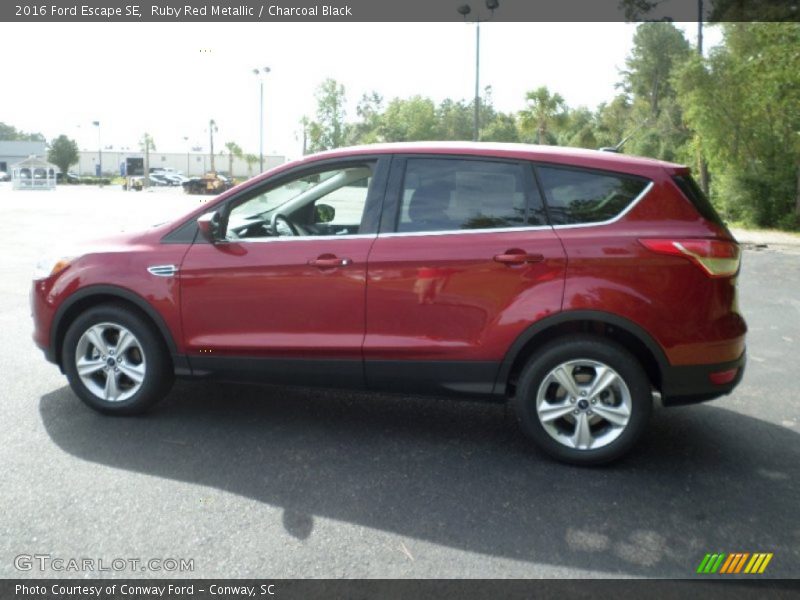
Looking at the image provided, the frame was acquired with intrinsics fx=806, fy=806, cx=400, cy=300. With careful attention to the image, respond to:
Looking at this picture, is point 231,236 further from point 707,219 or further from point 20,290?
point 20,290

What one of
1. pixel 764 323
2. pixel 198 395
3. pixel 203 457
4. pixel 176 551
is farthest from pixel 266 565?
pixel 764 323

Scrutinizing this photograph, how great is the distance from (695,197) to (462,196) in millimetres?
1318

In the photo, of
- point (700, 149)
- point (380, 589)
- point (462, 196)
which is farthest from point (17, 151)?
point (380, 589)

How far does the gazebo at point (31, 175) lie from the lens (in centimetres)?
6594

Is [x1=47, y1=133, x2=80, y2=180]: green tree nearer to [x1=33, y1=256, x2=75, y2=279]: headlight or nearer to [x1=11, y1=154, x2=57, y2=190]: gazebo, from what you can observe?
[x1=11, y1=154, x2=57, y2=190]: gazebo

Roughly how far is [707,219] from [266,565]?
9.78 feet

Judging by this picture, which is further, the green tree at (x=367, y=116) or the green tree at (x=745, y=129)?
the green tree at (x=367, y=116)

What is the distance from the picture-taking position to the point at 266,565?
337 centimetres

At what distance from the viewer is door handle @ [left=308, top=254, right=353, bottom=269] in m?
4.76

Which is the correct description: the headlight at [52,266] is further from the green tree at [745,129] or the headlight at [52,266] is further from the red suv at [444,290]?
the green tree at [745,129]

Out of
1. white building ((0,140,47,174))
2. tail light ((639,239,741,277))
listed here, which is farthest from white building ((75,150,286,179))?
tail light ((639,239,741,277))

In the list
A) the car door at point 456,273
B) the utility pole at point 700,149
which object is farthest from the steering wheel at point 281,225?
the utility pole at point 700,149

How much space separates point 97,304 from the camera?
5.33m

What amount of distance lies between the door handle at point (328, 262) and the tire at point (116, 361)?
123 centimetres
